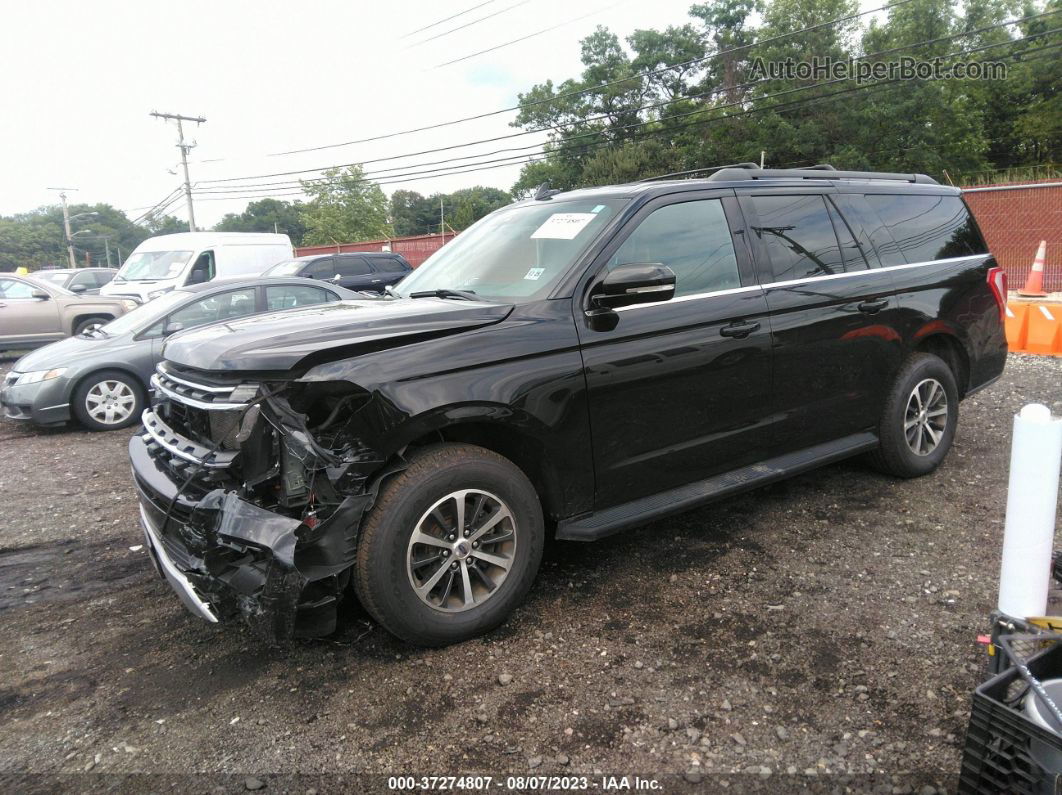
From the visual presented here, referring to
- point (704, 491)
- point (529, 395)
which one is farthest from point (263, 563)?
point (704, 491)

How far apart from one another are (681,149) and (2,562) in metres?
41.6

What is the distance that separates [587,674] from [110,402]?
6618mm

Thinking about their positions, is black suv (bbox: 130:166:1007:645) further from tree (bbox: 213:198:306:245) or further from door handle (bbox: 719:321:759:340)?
tree (bbox: 213:198:306:245)

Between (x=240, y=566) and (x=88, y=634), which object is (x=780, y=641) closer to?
(x=240, y=566)

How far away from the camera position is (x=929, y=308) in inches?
181

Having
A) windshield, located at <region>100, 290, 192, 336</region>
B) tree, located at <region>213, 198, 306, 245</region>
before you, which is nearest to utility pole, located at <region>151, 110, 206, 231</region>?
windshield, located at <region>100, 290, 192, 336</region>

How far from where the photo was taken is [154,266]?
610 inches

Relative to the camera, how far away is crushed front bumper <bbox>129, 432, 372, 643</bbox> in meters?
2.54

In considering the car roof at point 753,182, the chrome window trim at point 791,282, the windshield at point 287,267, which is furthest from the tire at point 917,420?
the windshield at point 287,267

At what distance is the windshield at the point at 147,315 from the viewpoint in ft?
25.5

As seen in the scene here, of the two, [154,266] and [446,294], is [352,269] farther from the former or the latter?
[446,294]

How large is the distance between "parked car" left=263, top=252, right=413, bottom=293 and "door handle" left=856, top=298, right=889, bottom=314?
13.0 metres

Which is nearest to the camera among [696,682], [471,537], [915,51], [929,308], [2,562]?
[696,682]

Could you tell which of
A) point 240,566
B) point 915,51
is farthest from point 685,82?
point 240,566
